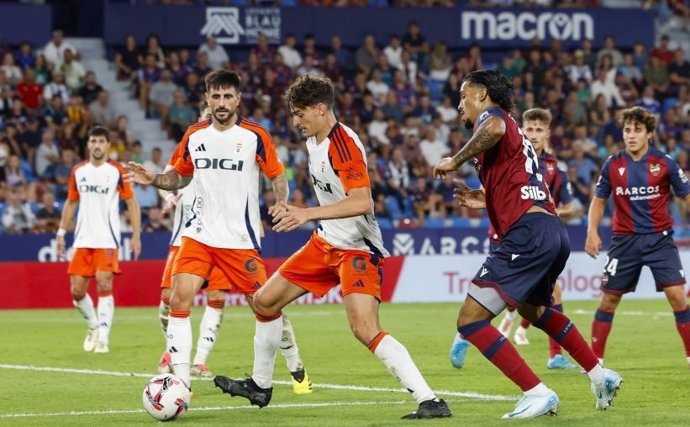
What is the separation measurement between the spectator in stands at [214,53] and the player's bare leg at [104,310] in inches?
572

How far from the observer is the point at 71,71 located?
28.8 m

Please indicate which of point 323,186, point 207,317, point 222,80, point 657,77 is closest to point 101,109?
point 657,77

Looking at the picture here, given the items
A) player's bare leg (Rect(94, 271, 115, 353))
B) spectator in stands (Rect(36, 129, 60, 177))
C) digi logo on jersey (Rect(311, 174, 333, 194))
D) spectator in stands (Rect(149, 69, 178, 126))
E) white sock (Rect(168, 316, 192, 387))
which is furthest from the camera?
spectator in stands (Rect(149, 69, 178, 126))

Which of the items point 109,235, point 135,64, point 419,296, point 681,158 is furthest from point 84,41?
point 109,235

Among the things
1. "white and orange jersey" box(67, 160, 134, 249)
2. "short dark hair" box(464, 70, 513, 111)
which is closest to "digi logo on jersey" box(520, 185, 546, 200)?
"short dark hair" box(464, 70, 513, 111)

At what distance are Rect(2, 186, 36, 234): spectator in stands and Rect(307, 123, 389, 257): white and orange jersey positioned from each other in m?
14.9

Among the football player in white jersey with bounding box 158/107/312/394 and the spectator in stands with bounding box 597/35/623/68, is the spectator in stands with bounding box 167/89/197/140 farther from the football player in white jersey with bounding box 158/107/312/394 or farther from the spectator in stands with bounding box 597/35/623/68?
A: the football player in white jersey with bounding box 158/107/312/394

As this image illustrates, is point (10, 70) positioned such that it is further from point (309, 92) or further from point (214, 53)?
point (309, 92)

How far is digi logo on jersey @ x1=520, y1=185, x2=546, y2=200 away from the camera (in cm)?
948

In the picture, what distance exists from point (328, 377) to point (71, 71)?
17.4 m

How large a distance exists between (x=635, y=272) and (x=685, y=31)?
84.3 feet

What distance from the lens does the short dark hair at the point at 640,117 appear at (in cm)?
1268

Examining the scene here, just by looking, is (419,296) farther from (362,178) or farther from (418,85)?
(362,178)

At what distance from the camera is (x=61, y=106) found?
27.6 m
